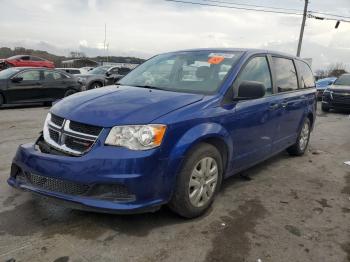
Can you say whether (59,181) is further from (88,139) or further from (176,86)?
(176,86)

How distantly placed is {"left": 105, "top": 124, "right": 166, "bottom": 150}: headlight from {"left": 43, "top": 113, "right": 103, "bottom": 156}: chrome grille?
0.15 metres

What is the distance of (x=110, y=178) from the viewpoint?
130 inches

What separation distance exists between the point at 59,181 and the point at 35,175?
0.34m

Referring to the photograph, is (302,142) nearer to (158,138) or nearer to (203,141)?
(203,141)

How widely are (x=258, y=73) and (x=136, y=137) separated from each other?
2284mm

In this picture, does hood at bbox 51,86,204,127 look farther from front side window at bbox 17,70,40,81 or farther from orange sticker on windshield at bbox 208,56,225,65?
front side window at bbox 17,70,40,81

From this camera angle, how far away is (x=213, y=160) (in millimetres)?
4039

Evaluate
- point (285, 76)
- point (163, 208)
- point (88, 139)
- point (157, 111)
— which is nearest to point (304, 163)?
point (285, 76)

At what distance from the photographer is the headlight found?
3.39 metres

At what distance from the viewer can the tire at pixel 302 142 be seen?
22.2 ft

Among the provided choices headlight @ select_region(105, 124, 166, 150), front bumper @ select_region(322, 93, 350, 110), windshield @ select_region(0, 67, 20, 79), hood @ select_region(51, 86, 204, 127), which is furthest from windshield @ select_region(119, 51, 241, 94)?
front bumper @ select_region(322, 93, 350, 110)

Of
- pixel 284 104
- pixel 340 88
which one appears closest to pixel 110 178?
pixel 284 104

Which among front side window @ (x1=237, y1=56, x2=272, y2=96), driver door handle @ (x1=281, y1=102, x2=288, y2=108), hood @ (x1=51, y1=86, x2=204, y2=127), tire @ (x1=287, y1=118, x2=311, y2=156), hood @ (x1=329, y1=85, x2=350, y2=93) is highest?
front side window @ (x1=237, y1=56, x2=272, y2=96)

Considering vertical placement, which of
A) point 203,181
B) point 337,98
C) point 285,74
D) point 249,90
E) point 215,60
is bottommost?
point 337,98
